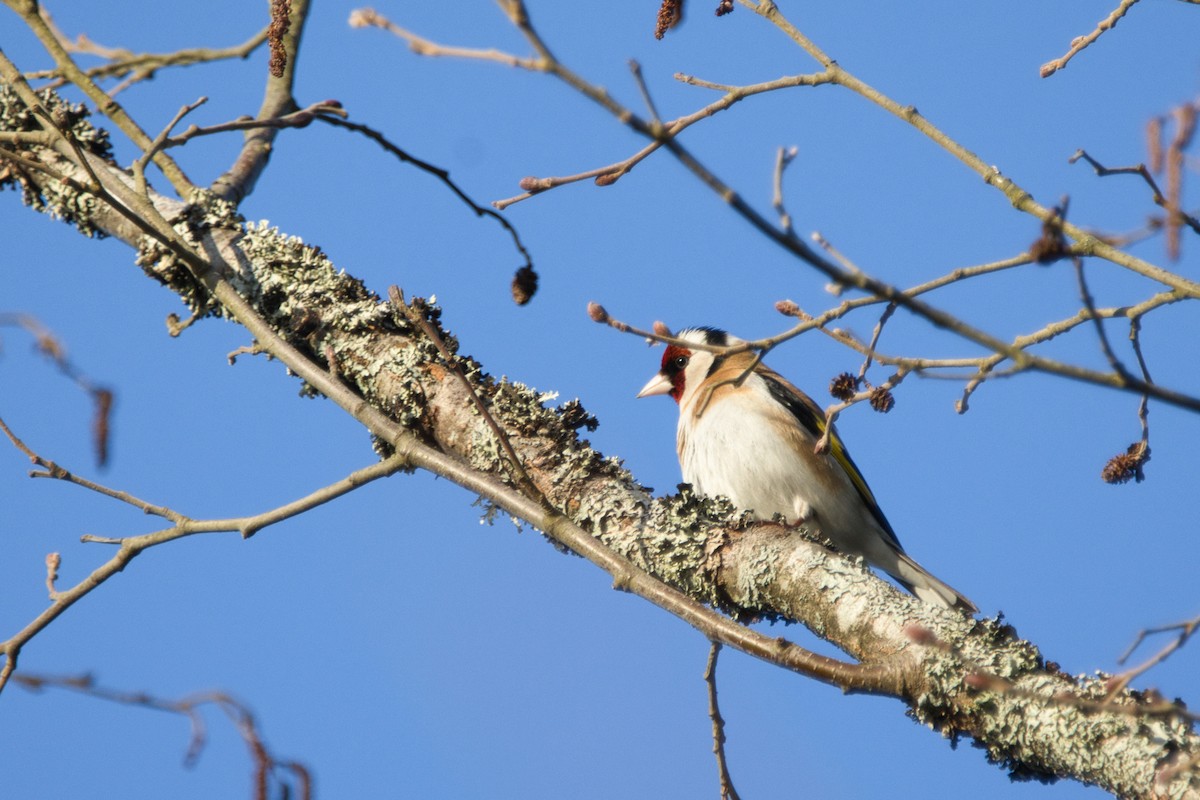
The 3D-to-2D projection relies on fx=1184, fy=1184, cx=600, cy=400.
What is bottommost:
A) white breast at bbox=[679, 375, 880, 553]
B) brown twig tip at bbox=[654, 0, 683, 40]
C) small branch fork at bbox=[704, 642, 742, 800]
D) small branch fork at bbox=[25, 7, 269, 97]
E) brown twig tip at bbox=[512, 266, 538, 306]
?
small branch fork at bbox=[704, 642, 742, 800]

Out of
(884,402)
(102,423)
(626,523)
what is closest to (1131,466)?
(884,402)

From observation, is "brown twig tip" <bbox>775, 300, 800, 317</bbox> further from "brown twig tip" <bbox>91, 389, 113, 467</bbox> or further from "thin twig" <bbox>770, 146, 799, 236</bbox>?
"brown twig tip" <bbox>91, 389, 113, 467</bbox>

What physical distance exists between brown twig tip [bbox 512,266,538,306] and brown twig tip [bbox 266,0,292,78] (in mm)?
1106

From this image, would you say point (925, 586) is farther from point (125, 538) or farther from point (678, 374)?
point (125, 538)

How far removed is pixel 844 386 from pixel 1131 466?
0.69m

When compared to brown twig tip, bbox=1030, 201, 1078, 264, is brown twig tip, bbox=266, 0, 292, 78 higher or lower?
higher

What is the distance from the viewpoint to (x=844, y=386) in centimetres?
278

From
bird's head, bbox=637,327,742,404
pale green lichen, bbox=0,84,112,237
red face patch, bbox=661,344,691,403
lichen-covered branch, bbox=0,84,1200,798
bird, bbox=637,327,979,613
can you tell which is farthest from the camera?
red face patch, bbox=661,344,691,403

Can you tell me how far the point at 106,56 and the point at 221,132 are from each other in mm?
1949

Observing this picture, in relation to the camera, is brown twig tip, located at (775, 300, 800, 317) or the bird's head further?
the bird's head

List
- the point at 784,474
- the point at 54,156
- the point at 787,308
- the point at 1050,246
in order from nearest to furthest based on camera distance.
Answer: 1. the point at 1050,246
2. the point at 787,308
3. the point at 54,156
4. the point at 784,474

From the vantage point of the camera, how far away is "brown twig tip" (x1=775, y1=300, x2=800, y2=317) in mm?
2488

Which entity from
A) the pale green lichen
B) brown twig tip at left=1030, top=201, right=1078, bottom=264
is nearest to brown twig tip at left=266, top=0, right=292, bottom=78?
the pale green lichen

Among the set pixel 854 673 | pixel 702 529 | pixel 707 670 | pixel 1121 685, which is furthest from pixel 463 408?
pixel 1121 685
